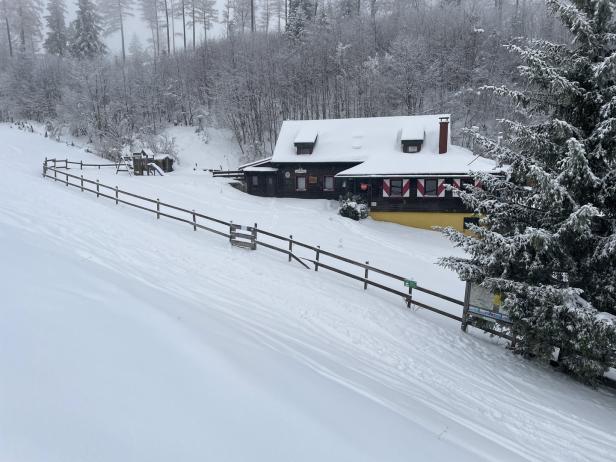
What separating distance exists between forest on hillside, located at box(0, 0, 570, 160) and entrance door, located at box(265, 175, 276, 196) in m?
17.0

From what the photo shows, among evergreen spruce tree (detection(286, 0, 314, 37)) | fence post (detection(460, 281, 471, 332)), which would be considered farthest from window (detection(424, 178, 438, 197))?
evergreen spruce tree (detection(286, 0, 314, 37))

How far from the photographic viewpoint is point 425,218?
25219mm

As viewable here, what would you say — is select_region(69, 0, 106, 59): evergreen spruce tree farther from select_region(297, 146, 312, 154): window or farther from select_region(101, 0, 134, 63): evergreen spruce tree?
select_region(297, 146, 312, 154): window

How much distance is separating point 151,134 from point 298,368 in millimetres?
46989

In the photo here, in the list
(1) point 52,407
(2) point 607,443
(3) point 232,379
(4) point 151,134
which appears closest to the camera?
(1) point 52,407

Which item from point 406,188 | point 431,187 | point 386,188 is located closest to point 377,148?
point 386,188

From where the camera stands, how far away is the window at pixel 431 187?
81.8 ft

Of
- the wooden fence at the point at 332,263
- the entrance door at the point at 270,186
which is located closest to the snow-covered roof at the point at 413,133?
the entrance door at the point at 270,186

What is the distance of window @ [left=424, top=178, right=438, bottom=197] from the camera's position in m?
24.9

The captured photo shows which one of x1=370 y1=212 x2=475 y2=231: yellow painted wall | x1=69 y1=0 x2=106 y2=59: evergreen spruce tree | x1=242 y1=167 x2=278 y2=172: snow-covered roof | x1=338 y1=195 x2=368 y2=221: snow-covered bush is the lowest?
x1=370 y1=212 x2=475 y2=231: yellow painted wall

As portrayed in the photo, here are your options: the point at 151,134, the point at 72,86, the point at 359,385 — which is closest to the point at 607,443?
the point at 359,385

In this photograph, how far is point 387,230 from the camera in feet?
78.2

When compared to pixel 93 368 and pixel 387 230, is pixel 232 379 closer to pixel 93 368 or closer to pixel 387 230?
pixel 93 368

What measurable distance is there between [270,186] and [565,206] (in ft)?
75.6
